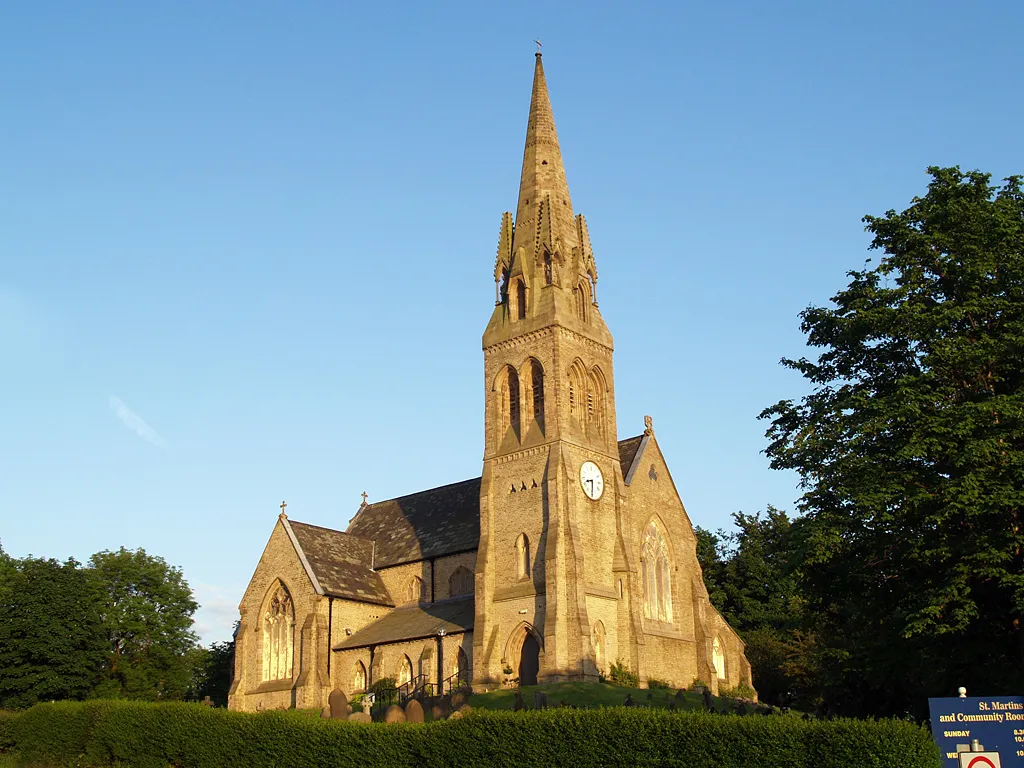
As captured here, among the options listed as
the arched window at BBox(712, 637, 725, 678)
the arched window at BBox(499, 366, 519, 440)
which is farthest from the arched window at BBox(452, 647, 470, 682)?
the arched window at BBox(712, 637, 725, 678)

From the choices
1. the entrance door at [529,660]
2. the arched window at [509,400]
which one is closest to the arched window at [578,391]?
the arched window at [509,400]

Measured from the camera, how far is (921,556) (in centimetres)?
2862

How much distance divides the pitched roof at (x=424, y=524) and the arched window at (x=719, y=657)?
13576 millimetres

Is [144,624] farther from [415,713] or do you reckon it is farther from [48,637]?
[415,713]

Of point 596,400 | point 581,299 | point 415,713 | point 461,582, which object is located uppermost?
point 581,299

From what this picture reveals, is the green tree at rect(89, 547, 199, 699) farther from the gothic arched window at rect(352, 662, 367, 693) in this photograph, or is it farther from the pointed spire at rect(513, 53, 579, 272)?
the pointed spire at rect(513, 53, 579, 272)

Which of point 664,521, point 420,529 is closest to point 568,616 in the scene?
point 664,521

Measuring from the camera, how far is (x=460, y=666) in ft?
160

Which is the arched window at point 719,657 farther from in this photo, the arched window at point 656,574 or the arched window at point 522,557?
the arched window at point 522,557

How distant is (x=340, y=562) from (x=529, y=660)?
15.7 meters

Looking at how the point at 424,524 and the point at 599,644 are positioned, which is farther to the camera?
the point at 424,524

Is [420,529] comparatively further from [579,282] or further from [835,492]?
[835,492]

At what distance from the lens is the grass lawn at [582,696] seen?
132 feet

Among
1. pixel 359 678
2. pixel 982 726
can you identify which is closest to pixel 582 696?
pixel 359 678
